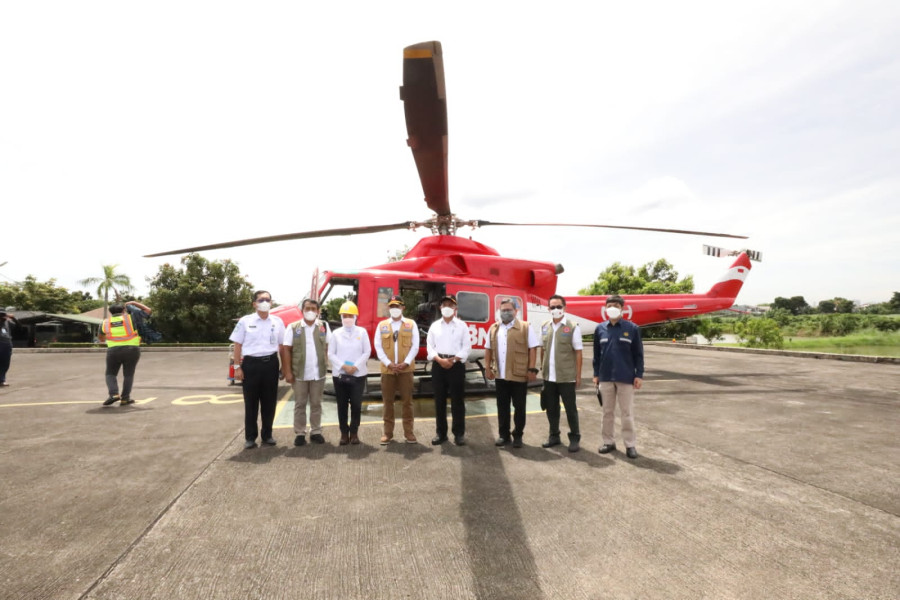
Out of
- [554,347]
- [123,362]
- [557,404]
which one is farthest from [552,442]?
[123,362]

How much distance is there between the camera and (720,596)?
2.25 meters

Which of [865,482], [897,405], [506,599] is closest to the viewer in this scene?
[506,599]

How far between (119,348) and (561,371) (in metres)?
7.62

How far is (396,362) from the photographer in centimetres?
534

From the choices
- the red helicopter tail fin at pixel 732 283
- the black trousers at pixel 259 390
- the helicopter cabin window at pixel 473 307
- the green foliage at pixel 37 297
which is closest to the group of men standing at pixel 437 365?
the black trousers at pixel 259 390

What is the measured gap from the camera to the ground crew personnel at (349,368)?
16.9 feet

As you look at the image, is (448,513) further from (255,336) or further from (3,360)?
(3,360)

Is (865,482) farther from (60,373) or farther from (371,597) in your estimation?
(60,373)

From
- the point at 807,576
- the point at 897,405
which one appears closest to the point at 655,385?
the point at 897,405

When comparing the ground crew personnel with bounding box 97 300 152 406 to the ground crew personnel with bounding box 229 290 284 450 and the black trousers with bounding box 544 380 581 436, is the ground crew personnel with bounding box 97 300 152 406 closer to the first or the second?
the ground crew personnel with bounding box 229 290 284 450

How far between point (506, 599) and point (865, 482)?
4.06 metres

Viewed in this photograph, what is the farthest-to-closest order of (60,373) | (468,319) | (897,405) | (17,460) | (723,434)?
(60,373) → (468,319) → (897,405) → (723,434) → (17,460)

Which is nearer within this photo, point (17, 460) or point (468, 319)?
point (17, 460)

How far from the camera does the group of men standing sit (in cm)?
498
